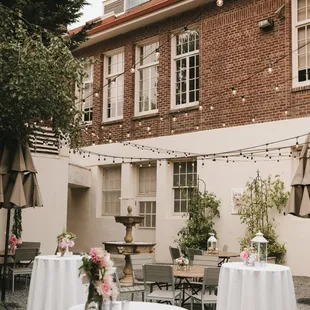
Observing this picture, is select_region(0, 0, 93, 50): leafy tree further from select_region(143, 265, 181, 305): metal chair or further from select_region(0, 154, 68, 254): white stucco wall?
select_region(143, 265, 181, 305): metal chair

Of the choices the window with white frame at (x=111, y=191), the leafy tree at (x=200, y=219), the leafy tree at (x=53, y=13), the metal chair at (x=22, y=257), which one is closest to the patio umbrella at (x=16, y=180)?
the metal chair at (x=22, y=257)

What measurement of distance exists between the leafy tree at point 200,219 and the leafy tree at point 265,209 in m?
0.96

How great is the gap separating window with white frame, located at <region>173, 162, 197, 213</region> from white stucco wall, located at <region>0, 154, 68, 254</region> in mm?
3451

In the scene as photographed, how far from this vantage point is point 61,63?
8.46 m

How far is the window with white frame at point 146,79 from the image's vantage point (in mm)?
16734

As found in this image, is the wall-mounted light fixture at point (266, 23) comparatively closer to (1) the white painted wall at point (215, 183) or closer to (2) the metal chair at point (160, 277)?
(1) the white painted wall at point (215, 183)

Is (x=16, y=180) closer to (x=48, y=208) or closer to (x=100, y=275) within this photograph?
Answer: (x=100, y=275)

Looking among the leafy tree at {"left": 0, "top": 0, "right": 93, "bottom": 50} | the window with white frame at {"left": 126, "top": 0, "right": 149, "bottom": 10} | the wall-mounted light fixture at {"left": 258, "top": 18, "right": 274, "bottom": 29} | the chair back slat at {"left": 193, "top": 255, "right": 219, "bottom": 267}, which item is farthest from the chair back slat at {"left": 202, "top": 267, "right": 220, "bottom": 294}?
the window with white frame at {"left": 126, "top": 0, "right": 149, "bottom": 10}

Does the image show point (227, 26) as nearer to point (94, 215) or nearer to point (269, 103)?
point (269, 103)

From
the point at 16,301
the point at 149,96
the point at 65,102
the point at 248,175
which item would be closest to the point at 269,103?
the point at 248,175

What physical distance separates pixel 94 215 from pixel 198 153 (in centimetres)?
489

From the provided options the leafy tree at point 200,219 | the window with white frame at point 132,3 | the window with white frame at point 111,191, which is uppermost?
the window with white frame at point 132,3

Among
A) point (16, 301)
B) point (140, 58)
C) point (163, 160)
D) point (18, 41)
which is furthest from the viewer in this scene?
point (140, 58)

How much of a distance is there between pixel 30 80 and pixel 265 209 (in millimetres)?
7096
